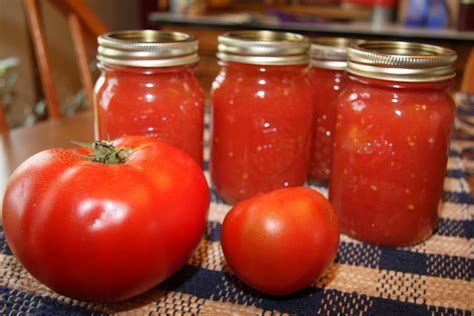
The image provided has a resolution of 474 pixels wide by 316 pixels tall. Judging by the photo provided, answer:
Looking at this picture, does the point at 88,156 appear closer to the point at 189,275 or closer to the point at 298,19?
the point at 189,275

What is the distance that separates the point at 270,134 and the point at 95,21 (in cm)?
79

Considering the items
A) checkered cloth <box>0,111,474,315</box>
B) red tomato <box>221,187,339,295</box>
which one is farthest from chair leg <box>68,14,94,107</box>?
red tomato <box>221,187,339,295</box>

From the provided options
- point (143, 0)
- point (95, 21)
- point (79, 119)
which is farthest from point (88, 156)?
point (143, 0)

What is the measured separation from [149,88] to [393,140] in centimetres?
31

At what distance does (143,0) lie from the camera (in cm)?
300

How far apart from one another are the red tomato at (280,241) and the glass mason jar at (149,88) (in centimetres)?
21

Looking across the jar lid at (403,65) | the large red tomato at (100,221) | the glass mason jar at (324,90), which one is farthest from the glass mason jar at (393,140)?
the large red tomato at (100,221)

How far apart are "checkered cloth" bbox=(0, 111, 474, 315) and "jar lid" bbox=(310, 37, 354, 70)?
0.28 m

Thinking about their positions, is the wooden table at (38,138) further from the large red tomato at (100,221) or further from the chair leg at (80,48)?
the large red tomato at (100,221)

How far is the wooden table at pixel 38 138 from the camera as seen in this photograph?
2.71ft

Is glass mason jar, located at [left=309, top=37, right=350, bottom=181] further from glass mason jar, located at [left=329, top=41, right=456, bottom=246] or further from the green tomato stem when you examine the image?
the green tomato stem

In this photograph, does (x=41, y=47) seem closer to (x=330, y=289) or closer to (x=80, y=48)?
(x=80, y=48)

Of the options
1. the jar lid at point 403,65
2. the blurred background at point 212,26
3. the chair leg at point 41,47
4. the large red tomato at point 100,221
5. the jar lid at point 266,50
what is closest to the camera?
the large red tomato at point 100,221

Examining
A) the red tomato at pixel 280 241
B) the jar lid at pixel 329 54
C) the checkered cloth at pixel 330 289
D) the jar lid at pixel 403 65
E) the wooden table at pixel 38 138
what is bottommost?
the checkered cloth at pixel 330 289
